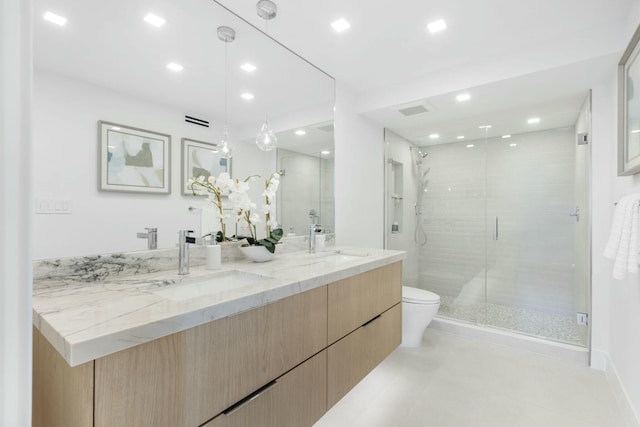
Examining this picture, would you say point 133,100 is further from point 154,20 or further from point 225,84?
point 225,84

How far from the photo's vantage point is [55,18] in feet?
3.89

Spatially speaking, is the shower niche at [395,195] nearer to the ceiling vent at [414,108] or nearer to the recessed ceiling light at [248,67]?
the ceiling vent at [414,108]

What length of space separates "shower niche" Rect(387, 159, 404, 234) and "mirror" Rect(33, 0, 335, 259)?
1698mm

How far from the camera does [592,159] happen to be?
2.27 metres

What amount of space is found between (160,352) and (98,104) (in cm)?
108

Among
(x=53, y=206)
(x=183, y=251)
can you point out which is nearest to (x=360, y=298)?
(x=183, y=251)

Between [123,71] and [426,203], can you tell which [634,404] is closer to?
[426,203]

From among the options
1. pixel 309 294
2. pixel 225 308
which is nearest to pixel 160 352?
pixel 225 308

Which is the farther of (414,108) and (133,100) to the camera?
(414,108)

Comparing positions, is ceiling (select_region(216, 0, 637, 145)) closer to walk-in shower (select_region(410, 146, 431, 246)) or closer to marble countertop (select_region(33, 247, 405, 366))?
walk-in shower (select_region(410, 146, 431, 246))

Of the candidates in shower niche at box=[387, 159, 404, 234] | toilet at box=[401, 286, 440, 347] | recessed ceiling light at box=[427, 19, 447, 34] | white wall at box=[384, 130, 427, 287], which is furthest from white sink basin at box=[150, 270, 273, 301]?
shower niche at box=[387, 159, 404, 234]

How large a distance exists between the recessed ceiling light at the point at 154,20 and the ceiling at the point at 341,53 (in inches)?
1.3

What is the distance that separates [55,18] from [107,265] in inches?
38.8

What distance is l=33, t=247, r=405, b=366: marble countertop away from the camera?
2.31 feet
